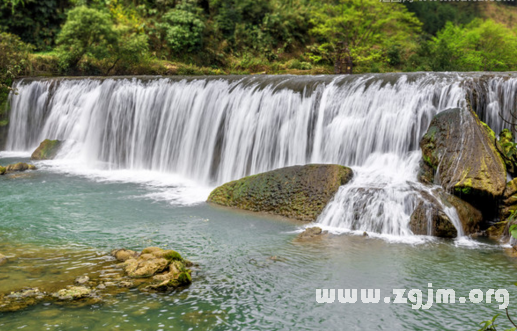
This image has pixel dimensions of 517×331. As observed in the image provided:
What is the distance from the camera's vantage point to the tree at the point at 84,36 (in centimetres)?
2230

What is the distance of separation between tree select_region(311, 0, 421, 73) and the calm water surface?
68.6 feet

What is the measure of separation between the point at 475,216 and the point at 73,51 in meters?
20.0

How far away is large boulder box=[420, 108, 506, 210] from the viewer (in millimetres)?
8875

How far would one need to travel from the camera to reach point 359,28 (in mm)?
29922

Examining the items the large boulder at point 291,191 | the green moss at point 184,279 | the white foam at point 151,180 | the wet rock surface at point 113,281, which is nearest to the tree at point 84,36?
the white foam at point 151,180

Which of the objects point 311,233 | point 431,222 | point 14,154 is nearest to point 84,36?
point 14,154

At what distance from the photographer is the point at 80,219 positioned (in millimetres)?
9586

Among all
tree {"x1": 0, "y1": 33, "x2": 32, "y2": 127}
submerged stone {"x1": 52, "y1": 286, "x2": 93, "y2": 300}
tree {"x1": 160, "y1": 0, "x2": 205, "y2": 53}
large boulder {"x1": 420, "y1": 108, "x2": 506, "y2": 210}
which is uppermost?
tree {"x1": 160, "y1": 0, "x2": 205, "y2": 53}

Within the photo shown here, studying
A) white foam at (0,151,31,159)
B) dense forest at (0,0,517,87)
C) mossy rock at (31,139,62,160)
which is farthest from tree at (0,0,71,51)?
mossy rock at (31,139,62,160)

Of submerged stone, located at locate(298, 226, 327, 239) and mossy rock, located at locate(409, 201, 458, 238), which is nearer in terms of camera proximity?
mossy rock, located at locate(409, 201, 458, 238)

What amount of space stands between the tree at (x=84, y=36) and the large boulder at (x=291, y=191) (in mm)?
14902

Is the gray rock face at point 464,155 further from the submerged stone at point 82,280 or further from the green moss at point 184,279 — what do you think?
the submerged stone at point 82,280

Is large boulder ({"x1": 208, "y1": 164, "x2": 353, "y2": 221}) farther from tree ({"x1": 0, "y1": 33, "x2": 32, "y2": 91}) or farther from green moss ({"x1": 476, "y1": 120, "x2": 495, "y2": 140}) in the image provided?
tree ({"x1": 0, "y1": 33, "x2": 32, "y2": 91})

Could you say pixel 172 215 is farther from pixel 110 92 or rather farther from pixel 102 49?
pixel 102 49
